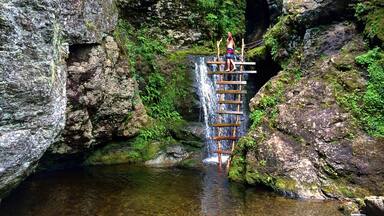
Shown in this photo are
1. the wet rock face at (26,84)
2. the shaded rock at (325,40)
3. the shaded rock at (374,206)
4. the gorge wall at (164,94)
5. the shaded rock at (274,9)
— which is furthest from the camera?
the shaded rock at (274,9)

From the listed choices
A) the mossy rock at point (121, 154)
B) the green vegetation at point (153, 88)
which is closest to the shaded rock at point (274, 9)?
the green vegetation at point (153, 88)

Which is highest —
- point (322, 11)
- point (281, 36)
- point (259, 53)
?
point (322, 11)

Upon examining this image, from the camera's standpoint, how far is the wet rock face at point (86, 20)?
1082 cm

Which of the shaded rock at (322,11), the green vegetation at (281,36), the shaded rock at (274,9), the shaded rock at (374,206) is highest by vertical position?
the shaded rock at (274,9)

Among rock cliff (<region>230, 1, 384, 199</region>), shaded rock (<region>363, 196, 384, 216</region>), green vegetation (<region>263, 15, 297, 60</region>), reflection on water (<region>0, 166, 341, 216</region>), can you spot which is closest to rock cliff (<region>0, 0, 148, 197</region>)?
reflection on water (<region>0, 166, 341, 216</region>)

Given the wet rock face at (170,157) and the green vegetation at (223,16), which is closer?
the wet rock face at (170,157)

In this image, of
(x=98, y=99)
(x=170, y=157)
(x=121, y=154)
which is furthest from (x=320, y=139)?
(x=121, y=154)

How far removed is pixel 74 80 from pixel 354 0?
9.09 m

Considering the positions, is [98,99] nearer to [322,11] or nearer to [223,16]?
[322,11]

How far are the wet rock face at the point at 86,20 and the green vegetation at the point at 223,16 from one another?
20.7 feet

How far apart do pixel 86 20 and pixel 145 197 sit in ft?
18.1

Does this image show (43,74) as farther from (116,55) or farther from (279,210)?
(116,55)

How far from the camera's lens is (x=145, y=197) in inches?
386

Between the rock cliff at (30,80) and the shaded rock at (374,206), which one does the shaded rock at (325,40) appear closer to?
the shaded rock at (374,206)
